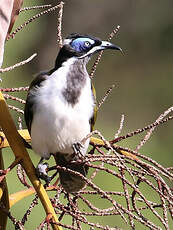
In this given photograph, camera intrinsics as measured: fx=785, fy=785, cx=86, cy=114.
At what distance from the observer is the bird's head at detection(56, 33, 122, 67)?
1831mm

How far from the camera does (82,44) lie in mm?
1843

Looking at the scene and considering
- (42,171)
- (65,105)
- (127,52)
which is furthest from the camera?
(127,52)

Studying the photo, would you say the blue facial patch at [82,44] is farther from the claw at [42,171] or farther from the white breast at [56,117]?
the claw at [42,171]

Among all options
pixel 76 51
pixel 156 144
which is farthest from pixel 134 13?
pixel 76 51

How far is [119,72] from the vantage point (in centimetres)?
870

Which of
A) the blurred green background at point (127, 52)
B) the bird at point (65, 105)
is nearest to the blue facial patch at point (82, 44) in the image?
the bird at point (65, 105)

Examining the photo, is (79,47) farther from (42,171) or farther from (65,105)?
(42,171)

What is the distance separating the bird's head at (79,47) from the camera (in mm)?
1831

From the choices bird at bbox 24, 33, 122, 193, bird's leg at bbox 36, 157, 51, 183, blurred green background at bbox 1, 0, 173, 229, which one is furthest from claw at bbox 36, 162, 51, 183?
blurred green background at bbox 1, 0, 173, 229

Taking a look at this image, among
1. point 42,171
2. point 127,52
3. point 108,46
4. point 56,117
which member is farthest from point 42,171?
point 127,52

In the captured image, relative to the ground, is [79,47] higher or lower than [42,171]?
higher

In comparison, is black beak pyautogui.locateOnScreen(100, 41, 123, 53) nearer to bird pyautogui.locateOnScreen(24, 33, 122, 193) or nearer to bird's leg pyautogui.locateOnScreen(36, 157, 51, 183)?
bird pyautogui.locateOnScreen(24, 33, 122, 193)

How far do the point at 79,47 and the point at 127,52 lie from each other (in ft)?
22.2

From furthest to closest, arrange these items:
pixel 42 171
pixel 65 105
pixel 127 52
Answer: pixel 127 52
pixel 65 105
pixel 42 171
